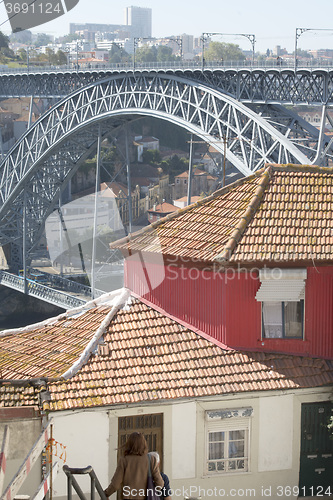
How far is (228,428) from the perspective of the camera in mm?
7945

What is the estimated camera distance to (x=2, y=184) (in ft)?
131

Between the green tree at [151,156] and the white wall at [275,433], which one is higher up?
the green tree at [151,156]

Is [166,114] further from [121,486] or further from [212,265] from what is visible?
[121,486]

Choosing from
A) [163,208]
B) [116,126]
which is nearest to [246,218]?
[116,126]

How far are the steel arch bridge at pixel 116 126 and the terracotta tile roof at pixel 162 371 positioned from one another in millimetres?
11043

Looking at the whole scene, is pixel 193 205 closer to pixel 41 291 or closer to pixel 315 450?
pixel 315 450

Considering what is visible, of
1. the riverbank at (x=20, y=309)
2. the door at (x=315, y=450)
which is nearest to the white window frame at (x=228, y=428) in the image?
the door at (x=315, y=450)

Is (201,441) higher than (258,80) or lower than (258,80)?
lower

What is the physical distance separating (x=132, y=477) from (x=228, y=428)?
2670 mm

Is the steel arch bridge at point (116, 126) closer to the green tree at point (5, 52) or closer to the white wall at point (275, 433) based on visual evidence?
the white wall at point (275, 433)

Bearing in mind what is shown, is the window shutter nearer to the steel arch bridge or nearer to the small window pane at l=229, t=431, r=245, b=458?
the small window pane at l=229, t=431, r=245, b=458

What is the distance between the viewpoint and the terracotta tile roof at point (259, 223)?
837cm

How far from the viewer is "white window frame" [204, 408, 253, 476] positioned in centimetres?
788

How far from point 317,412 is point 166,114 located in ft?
74.0
